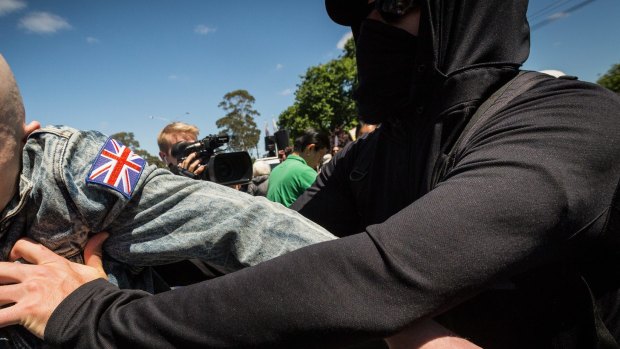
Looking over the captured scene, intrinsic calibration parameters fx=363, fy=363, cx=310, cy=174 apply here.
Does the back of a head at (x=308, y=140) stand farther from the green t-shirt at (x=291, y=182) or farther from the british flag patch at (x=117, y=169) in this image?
the british flag patch at (x=117, y=169)

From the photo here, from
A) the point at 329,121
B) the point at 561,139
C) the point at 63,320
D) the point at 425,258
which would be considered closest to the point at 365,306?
the point at 425,258

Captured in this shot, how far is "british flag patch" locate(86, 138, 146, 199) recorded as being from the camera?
104 centimetres

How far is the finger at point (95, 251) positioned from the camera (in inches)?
43.6

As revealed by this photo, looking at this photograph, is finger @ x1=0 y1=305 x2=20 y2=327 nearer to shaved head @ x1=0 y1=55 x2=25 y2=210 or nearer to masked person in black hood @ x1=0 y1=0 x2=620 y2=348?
masked person in black hood @ x1=0 y1=0 x2=620 y2=348

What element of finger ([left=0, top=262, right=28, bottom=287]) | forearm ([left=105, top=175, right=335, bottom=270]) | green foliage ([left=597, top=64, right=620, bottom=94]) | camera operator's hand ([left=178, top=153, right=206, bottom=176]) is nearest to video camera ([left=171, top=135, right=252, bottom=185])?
camera operator's hand ([left=178, top=153, right=206, bottom=176])

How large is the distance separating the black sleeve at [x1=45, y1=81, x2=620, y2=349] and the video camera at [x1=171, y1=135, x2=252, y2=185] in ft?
6.31

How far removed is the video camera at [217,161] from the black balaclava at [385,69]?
5.03 feet

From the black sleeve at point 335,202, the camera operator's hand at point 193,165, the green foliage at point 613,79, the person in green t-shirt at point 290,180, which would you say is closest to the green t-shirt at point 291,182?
the person in green t-shirt at point 290,180

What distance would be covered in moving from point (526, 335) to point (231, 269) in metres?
0.89

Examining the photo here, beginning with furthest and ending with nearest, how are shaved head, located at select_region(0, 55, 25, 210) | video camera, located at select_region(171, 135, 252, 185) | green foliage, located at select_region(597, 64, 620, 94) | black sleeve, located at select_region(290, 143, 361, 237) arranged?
green foliage, located at select_region(597, 64, 620, 94) → video camera, located at select_region(171, 135, 252, 185) → black sleeve, located at select_region(290, 143, 361, 237) → shaved head, located at select_region(0, 55, 25, 210)

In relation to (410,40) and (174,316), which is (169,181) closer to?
(174,316)

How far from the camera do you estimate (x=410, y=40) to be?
1.35 metres

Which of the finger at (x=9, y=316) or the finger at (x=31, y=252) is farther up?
the finger at (x=31, y=252)

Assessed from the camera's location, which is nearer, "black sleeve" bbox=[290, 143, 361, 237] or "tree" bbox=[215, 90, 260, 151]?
"black sleeve" bbox=[290, 143, 361, 237]
